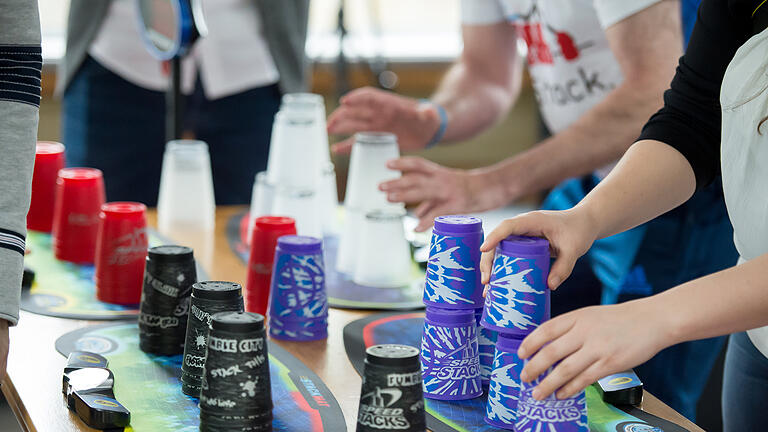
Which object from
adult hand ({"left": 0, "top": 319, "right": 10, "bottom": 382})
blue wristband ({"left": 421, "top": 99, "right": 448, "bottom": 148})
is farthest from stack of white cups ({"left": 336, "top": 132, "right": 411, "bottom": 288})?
adult hand ({"left": 0, "top": 319, "right": 10, "bottom": 382})

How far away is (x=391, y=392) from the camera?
85cm

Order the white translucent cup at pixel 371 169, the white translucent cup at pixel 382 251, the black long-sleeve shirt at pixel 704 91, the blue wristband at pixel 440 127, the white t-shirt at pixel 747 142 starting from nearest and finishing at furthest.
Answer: the white t-shirt at pixel 747 142 < the black long-sleeve shirt at pixel 704 91 < the white translucent cup at pixel 382 251 < the white translucent cup at pixel 371 169 < the blue wristband at pixel 440 127

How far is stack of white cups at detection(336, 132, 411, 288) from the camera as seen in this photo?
1.53 m

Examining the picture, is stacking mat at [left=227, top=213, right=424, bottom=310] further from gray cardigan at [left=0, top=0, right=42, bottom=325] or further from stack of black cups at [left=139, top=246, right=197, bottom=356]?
gray cardigan at [left=0, top=0, right=42, bottom=325]

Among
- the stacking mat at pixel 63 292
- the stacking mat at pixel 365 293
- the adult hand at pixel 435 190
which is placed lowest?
the stacking mat at pixel 63 292

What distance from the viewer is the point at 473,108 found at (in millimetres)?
2152

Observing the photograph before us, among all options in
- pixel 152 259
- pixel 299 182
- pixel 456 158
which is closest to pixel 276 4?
pixel 299 182

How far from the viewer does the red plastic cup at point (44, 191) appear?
1.81m

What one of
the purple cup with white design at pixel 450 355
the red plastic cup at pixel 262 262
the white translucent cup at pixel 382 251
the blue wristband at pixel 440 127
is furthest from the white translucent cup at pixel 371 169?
the purple cup with white design at pixel 450 355

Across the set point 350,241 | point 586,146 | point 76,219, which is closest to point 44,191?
point 76,219

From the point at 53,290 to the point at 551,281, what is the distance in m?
0.89

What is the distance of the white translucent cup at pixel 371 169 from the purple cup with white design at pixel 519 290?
2.28ft

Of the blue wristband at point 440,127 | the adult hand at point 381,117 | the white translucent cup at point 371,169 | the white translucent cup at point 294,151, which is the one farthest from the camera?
the blue wristband at point 440,127

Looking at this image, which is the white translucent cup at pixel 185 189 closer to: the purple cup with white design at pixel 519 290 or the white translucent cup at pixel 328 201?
the white translucent cup at pixel 328 201
